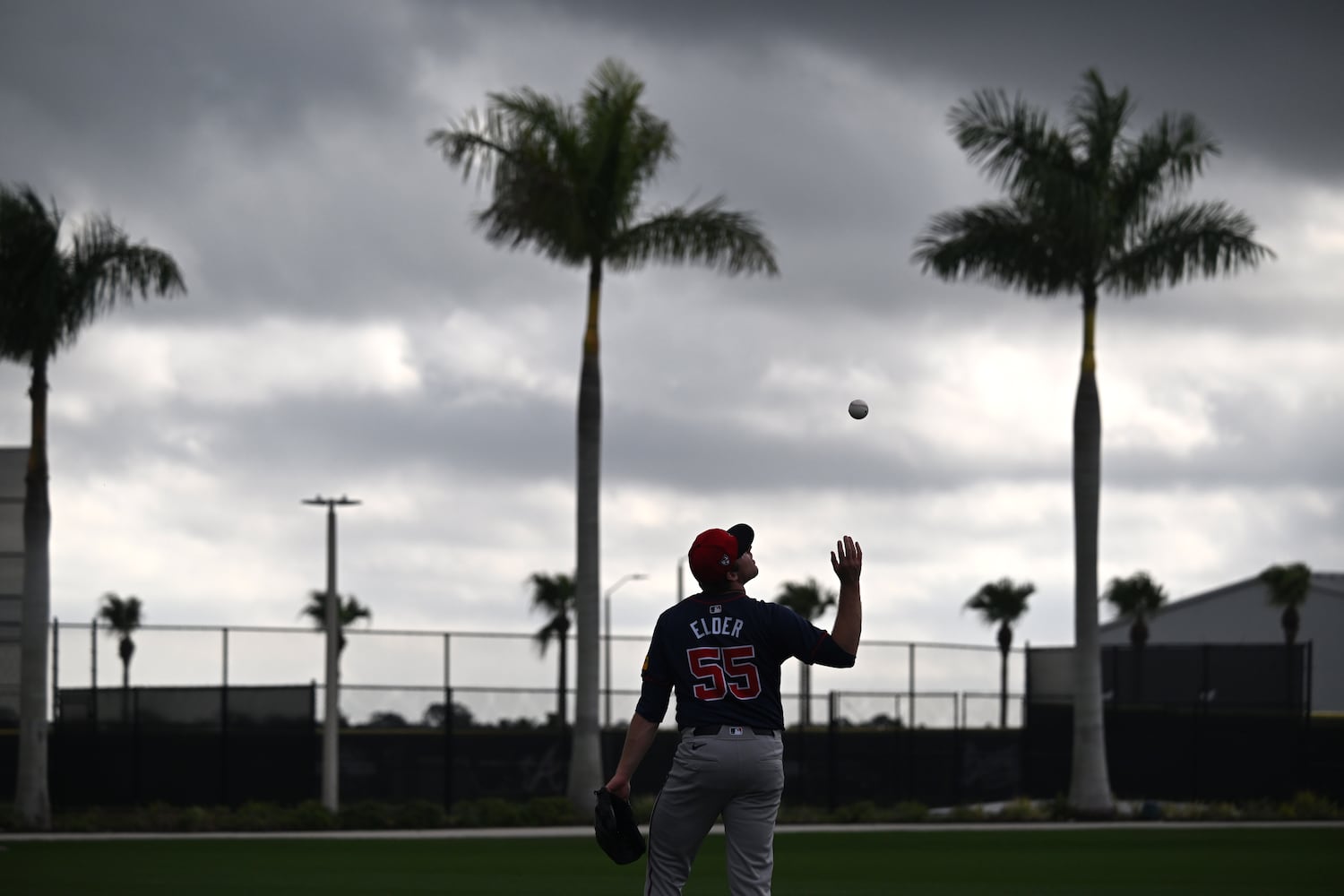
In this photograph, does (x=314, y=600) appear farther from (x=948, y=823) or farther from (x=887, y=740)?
(x=948, y=823)

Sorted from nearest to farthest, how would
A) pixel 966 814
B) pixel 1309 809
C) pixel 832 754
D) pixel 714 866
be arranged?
1. pixel 714 866
2. pixel 966 814
3. pixel 1309 809
4. pixel 832 754

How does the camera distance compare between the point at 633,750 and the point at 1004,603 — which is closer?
the point at 633,750

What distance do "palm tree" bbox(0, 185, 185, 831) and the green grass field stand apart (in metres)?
2.17

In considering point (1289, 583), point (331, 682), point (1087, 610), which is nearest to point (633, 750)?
point (331, 682)

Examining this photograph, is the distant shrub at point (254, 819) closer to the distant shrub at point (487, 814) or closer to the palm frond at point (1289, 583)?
the distant shrub at point (487, 814)

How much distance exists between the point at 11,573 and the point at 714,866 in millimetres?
17411

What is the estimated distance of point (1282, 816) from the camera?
33.2 metres

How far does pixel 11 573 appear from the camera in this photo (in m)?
31.8

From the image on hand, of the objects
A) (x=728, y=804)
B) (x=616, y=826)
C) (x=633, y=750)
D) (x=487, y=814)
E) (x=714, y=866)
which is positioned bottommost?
(x=487, y=814)

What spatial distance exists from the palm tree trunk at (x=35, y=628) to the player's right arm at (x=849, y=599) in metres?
23.0

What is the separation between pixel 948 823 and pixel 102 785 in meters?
14.9

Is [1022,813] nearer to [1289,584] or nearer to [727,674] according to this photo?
[727,674]

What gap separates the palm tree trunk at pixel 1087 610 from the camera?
106 ft

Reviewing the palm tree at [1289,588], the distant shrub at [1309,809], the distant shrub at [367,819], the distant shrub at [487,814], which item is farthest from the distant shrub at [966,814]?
the palm tree at [1289,588]
